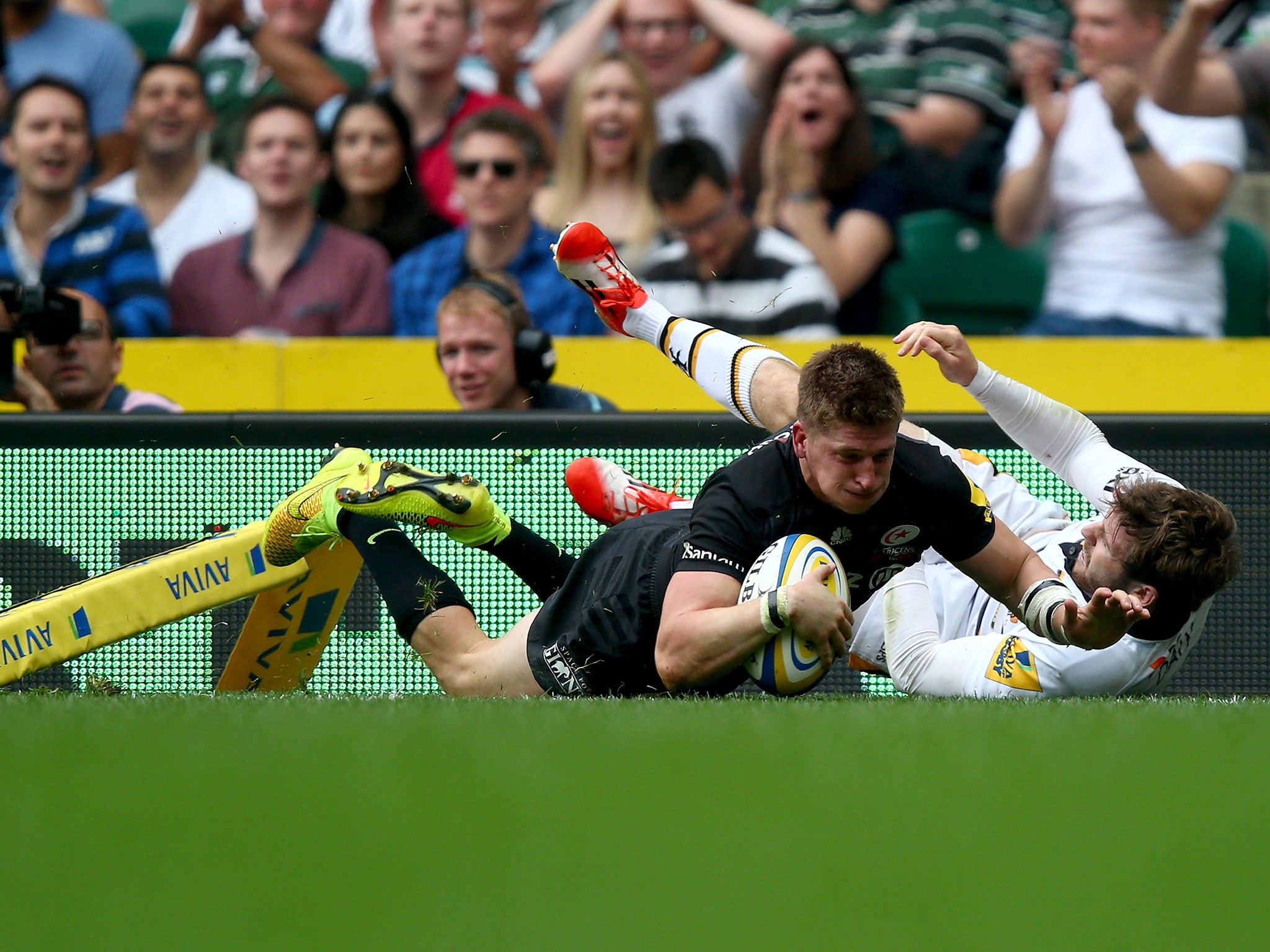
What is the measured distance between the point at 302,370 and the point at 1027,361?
9.62 feet

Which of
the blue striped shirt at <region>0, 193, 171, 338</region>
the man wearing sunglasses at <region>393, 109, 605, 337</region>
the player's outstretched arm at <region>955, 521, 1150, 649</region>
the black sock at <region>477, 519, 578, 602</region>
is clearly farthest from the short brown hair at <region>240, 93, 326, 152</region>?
the player's outstretched arm at <region>955, 521, 1150, 649</region>

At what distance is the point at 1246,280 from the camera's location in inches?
256

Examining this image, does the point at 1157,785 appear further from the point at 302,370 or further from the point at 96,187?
the point at 96,187

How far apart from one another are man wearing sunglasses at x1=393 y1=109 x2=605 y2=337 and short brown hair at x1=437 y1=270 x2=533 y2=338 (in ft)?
2.59

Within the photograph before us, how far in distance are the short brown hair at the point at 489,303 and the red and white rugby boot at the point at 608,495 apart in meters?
0.97

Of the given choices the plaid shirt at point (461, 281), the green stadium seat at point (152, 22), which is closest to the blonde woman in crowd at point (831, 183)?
the plaid shirt at point (461, 281)

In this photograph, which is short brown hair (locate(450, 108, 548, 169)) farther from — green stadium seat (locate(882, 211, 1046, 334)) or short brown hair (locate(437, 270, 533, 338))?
green stadium seat (locate(882, 211, 1046, 334))

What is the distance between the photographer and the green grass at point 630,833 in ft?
5.83

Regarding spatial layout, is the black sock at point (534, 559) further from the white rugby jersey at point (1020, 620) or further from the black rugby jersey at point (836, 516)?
the white rugby jersey at point (1020, 620)

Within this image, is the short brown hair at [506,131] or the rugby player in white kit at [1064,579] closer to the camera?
the rugby player in white kit at [1064,579]

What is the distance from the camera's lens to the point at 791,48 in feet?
21.8

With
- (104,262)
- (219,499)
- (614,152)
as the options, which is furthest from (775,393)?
(104,262)

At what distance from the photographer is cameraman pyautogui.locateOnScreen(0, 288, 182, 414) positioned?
5504 millimetres

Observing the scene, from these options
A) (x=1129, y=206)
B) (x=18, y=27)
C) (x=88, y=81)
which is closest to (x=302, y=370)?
(x=88, y=81)
